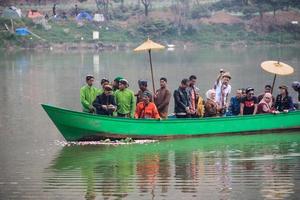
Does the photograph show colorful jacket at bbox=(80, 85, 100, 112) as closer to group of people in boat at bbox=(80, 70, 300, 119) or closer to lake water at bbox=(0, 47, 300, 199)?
group of people in boat at bbox=(80, 70, 300, 119)

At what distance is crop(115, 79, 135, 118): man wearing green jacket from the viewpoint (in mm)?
19281

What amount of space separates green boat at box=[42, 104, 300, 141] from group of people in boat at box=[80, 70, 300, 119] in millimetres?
264

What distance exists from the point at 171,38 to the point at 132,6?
343 inches

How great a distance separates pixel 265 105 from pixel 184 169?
483 centimetres

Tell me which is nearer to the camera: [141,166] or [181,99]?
[141,166]

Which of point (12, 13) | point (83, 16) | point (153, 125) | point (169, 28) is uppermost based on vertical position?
point (12, 13)

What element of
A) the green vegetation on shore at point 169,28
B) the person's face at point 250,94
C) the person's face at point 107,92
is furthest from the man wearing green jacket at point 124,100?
the green vegetation on shore at point 169,28

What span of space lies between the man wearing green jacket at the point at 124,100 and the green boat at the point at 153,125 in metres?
0.67

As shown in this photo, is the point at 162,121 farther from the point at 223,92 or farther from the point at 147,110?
the point at 223,92

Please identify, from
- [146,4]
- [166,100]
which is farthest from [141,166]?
[146,4]

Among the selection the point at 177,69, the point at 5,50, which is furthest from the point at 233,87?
the point at 5,50

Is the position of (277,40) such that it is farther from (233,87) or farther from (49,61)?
(233,87)

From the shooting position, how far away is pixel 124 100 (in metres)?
19.3

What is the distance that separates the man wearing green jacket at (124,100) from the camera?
1928 centimetres
